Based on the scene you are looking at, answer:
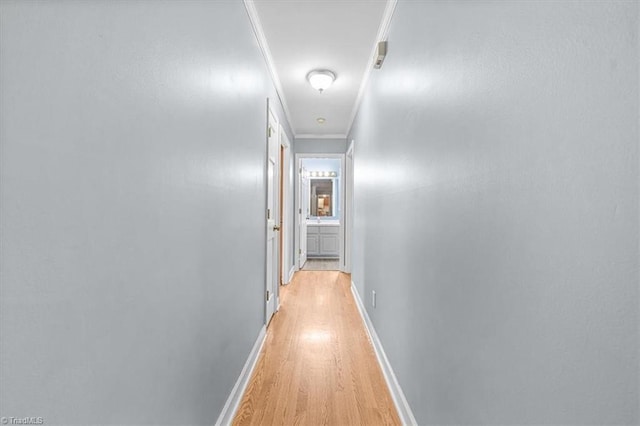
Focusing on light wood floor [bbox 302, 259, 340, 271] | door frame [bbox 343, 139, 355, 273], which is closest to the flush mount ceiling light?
door frame [bbox 343, 139, 355, 273]

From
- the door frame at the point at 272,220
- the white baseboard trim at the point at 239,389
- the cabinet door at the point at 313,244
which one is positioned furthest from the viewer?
the cabinet door at the point at 313,244

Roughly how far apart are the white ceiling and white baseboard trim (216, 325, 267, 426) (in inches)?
91.1

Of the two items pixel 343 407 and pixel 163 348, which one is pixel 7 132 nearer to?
pixel 163 348

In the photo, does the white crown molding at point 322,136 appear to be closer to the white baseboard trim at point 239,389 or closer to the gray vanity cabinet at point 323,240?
the gray vanity cabinet at point 323,240

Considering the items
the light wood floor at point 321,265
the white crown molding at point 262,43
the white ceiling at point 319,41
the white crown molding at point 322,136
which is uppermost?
the white ceiling at point 319,41

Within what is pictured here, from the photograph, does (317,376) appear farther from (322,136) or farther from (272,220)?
(322,136)

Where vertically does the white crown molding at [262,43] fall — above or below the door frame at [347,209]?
above

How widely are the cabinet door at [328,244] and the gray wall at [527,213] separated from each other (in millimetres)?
5686

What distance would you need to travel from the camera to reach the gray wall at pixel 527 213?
50 cm

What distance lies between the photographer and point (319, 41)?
2633 mm

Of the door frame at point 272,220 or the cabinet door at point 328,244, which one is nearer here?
the door frame at point 272,220

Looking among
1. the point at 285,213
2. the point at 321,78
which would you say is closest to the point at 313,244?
the point at 285,213

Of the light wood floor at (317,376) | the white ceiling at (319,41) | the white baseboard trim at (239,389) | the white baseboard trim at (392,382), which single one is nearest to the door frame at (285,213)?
the white ceiling at (319,41)

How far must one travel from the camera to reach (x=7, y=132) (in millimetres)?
525
